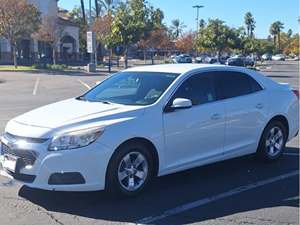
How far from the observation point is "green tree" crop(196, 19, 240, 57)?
190 feet

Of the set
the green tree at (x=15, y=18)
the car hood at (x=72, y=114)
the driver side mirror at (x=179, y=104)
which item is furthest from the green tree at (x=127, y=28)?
the driver side mirror at (x=179, y=104)

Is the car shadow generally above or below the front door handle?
below

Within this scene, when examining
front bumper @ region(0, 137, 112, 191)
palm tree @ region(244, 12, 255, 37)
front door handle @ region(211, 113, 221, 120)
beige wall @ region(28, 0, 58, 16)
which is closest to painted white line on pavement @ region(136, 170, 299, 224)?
front bumper @ region(0, 137, 112, 191)

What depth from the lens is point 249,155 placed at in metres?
8.73

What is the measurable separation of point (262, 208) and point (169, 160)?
1310mm

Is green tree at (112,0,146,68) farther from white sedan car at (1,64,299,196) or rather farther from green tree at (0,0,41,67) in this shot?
white sedan car at (1,64,299,196)

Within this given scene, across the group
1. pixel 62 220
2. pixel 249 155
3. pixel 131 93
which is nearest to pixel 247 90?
pixel 249 155

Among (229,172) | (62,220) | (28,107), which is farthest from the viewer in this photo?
(28,107)

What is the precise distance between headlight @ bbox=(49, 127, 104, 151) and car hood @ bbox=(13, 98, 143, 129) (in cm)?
17

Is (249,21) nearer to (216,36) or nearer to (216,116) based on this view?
(216,36)

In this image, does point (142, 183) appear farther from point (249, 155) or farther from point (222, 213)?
point (249, 155)

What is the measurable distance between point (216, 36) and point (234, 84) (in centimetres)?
5091

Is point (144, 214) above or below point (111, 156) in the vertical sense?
below

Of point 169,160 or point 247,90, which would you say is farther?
point 247,90
